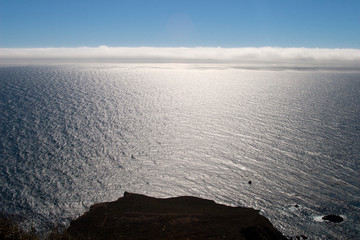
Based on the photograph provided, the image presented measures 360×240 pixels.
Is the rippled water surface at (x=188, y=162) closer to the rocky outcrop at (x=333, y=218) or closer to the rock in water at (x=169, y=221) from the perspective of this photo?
the rocky outcrop at (x=333, y=218)

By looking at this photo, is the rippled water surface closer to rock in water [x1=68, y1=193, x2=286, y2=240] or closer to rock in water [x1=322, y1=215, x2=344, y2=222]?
rock in water [x1=322, y1=215, x2=344, y2=222]

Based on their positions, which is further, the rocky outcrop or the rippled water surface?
the rippled water surface

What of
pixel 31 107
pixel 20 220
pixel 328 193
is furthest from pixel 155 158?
pixel 31 107

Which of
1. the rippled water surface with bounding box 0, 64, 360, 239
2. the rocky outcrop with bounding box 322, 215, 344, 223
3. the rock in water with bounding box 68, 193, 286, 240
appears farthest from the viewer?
the rippled water surface with bounding box 0, 64, 360, 239

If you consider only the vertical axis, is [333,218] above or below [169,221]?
below

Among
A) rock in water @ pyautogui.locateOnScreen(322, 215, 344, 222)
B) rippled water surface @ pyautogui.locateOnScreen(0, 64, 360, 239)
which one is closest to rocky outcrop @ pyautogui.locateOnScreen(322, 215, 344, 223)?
rock in water @ pyautogui.locateOnScreen(322, 215, 344, 222)

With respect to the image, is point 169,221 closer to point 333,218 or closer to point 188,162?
point 333,218

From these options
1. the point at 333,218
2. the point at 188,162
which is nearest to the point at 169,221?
the point at 333,218

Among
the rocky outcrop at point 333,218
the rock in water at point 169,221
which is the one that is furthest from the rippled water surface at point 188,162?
the rock in water at point 169,221

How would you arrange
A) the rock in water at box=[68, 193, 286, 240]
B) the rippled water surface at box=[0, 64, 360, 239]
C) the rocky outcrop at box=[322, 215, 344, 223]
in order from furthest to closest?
the rippled water surface at box=[0, 64, 360, 239], the rocky outcrop at box=[322, 215, 344, 223], the rock in water at box=[68, 193, 286, 240]
